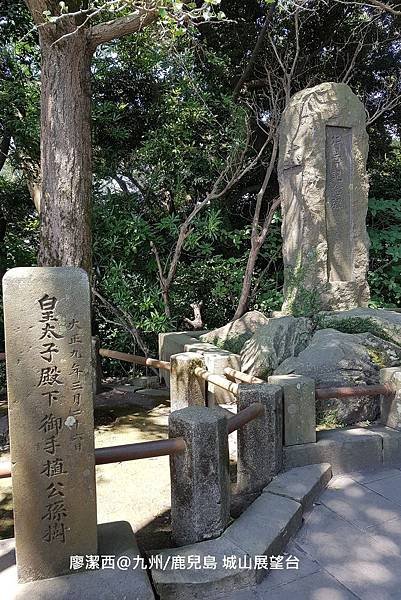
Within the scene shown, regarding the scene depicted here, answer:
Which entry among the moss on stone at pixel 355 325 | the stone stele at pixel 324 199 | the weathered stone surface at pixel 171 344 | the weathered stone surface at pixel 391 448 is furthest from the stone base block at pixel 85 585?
the stone stele at pixel 324 199

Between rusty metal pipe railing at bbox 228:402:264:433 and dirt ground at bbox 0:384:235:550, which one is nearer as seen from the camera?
rusty metal pipe railing at bbox 228:402:264:433

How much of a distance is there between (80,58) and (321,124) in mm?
3364

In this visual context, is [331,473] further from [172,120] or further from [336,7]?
[336,7]

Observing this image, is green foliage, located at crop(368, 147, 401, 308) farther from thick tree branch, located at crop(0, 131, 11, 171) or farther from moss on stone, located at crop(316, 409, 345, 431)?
thick tree branch, located at crop(0, 131, 11, 171)

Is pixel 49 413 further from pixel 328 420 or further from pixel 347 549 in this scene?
pixel 328 420

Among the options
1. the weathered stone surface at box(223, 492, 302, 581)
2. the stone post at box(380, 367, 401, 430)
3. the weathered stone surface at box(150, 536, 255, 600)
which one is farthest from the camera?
the stone post at box(380, 367, 401, 430)

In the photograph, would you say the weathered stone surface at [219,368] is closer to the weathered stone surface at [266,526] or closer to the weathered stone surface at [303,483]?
the weathered stone surface at [303,483]

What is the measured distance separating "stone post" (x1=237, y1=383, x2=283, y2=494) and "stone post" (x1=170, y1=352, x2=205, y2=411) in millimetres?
1744

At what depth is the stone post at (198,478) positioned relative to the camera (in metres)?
2.29

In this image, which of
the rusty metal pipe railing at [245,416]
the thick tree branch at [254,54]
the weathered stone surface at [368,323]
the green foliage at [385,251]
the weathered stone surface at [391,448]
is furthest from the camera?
the green foliage at [385,251]

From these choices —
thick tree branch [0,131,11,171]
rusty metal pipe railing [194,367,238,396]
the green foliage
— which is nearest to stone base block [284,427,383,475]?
rusty metal pipe railing [194,367,238,396]

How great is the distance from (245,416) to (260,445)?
1.27 feet

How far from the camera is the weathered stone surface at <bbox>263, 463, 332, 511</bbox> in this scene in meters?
2.72

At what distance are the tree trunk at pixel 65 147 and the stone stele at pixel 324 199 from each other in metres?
3.04
